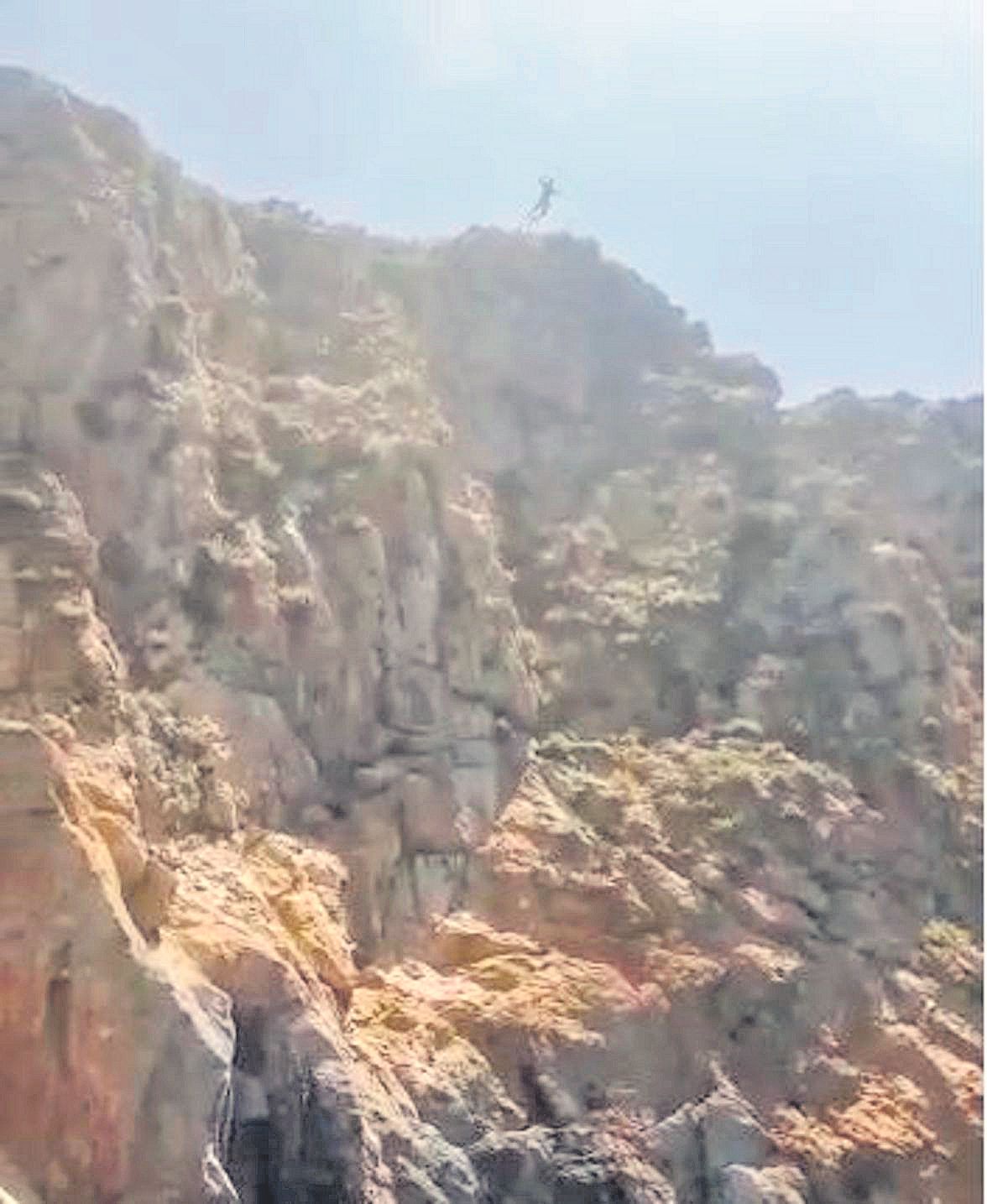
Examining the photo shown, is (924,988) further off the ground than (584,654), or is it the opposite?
(584,654)

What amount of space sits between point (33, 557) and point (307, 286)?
14.0 m

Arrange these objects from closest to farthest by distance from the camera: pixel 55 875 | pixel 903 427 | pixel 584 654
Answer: pixel 55 875 → pixel 584 654 → pixel 903 427

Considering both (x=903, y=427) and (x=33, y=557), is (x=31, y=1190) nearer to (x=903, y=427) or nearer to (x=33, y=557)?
(x=33, y=557)

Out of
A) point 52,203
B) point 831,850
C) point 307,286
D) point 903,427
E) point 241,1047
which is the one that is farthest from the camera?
point 903,427

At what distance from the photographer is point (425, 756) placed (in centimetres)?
2725

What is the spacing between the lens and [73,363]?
84.2ft

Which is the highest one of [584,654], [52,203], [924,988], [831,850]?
[52,203]

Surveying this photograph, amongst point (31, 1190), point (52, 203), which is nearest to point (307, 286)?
point (52, 203)

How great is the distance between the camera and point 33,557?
2252 centimetres

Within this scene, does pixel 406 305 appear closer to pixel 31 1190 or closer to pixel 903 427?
pixel 903 427

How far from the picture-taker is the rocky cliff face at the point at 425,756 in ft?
60.7

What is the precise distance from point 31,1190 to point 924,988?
16.5 metres

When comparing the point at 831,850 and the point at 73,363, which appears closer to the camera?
the point at 73,363

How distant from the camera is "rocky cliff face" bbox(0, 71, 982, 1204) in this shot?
1850 cm
